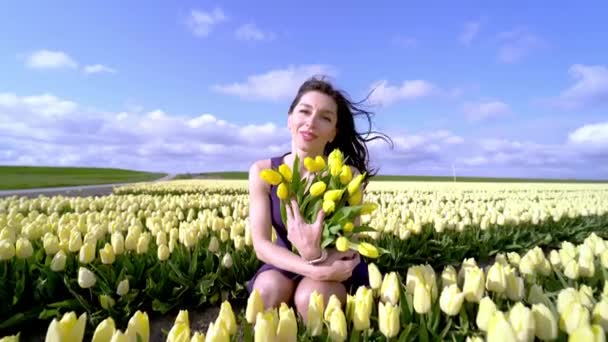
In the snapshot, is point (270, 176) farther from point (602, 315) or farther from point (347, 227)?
point (602, 315)

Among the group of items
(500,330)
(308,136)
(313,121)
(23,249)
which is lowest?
(23,249)

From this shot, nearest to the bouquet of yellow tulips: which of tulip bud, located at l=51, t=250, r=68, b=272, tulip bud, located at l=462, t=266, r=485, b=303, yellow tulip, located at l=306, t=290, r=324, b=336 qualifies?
yellow tulip, located at l=306, t=290, r=324, b=336

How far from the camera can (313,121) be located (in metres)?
2.65

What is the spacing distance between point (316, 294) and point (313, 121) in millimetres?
1243

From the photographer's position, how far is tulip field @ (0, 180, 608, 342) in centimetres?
152

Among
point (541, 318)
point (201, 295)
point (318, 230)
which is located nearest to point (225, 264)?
point (201, 295)

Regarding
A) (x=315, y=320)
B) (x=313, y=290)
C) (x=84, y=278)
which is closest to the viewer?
(x=315, y=320)

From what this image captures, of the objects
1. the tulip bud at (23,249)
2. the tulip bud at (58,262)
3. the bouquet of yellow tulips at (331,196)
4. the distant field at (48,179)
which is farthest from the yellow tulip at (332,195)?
the distant field at (48,179)

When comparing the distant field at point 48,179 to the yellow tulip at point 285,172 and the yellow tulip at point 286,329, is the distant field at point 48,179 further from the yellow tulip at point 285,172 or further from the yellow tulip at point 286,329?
the yellow tulip at point 286,329

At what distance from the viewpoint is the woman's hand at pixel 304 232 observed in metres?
2.11

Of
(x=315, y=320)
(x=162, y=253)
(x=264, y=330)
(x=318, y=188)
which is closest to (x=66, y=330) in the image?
(x=264, y=330)

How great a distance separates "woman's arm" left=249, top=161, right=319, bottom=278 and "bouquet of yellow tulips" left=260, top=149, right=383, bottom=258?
0.24m

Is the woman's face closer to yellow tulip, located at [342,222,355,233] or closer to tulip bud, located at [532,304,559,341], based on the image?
yellow tulip, located at [342,222,355,233]

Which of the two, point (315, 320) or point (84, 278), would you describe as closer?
point (315, 320)
